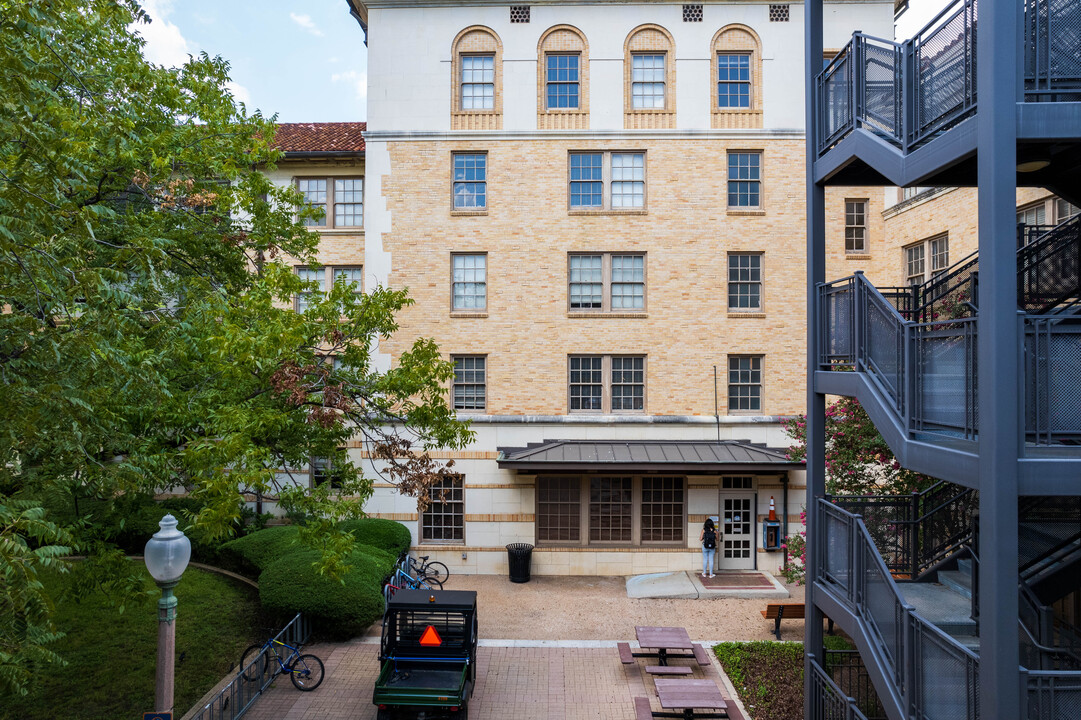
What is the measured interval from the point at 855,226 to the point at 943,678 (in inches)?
712

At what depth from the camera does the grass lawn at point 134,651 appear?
37.2ft

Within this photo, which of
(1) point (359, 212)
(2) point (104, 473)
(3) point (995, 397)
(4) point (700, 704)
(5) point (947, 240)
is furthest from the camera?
(1) point (359, 212)

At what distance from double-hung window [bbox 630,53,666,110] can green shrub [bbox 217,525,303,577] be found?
52.8 ft

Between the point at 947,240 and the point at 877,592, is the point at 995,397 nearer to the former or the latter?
the point at 877,592

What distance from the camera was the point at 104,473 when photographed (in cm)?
812

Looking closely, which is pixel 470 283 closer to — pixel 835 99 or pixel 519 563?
pixel 519 563

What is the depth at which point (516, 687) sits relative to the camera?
12797mm

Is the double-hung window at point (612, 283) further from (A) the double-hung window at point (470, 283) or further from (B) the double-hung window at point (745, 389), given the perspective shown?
(B) the double-hung window at point (745, 389)

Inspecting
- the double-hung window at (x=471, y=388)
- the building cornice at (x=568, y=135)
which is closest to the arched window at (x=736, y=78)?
the building cornice at (x=568, y=135)

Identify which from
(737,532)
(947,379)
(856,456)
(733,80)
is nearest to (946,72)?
(947,379)

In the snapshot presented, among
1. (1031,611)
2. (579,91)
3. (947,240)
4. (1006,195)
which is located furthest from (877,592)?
(579,91)

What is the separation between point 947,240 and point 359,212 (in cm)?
1818

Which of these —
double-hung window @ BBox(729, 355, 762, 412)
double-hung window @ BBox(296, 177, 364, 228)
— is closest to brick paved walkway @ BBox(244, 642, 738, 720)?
double-hung window @ BBox(729, 355, 762, 412)

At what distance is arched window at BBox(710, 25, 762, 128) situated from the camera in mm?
21078
